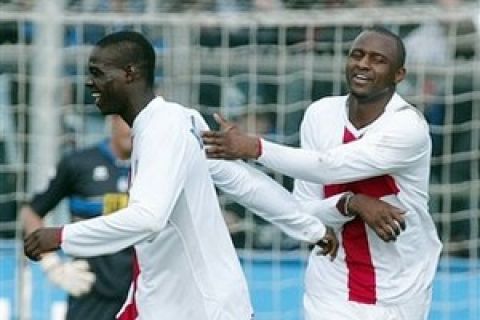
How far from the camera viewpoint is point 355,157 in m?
6.98

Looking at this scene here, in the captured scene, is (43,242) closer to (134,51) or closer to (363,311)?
(134,51)

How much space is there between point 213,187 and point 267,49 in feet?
13.6

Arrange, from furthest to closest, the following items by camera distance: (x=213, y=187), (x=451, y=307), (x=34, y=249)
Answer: (x=451, y=307), (x=213, y=187), (x=34, y=249)

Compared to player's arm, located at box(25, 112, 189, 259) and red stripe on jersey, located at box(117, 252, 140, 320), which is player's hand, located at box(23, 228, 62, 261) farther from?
red stripe on jersey, located at box(117, 252, 140, 320)

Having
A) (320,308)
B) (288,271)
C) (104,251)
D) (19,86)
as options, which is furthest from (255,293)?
(104,251)

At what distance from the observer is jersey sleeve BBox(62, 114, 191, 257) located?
6340mm

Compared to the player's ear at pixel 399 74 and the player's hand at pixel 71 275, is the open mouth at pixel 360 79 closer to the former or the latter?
the player's ear at pixel 399 74

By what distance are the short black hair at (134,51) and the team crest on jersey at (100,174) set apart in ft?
6.56

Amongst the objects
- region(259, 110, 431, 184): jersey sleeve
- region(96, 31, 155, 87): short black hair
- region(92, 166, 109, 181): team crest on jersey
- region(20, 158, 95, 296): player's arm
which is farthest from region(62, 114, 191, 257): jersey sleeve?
region(92, 166, 109, 181): team crest on jersey

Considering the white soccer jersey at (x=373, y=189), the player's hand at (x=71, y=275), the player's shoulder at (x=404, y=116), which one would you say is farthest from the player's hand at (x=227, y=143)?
the player's hand at (x=71, y=275)

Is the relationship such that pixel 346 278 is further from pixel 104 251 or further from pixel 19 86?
pixel 19 86

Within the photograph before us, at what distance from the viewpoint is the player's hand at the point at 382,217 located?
6941mm

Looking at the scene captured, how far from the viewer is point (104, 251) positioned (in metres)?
6.41

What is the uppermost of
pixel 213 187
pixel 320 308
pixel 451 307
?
pixel 213 187
